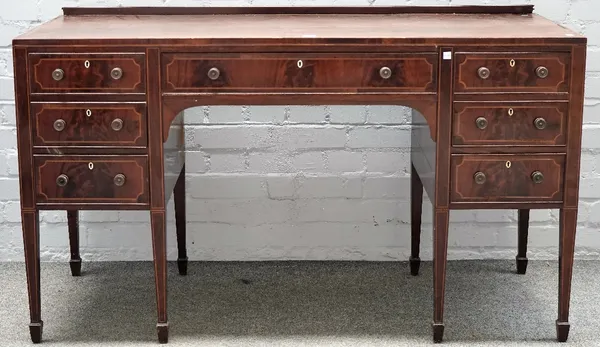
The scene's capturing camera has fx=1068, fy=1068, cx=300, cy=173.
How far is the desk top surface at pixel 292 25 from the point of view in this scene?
2.75 meters

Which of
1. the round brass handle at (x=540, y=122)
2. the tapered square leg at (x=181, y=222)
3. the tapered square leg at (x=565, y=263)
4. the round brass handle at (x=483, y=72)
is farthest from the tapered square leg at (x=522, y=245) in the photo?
the tapered square leg at (x=181, y=222)

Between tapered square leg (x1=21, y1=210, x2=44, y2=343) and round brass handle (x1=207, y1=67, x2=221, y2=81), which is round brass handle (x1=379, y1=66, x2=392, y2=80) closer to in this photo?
round brass handle (x1=207, y1=67, x2=221, y2=81)

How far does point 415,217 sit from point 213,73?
103 cm

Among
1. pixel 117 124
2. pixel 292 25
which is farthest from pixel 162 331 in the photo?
pixel 292 25

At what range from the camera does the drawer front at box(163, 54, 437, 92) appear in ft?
9.00

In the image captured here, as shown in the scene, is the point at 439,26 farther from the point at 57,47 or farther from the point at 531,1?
the point at 57,47

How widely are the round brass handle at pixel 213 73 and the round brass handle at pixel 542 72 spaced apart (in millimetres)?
819

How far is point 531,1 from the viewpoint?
11.3 ft

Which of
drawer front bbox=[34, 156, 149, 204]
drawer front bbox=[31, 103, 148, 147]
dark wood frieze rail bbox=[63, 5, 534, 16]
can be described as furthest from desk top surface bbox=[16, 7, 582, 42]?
drawer front bbox=[34, 156, 149, 204]

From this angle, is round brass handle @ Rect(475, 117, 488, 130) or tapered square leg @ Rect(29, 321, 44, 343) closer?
round brass handle @ Rect(475, 117, 488, 130)

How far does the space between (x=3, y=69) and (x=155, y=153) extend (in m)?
0.92

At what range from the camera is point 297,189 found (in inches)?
141

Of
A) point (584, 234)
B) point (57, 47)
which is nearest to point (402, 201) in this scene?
point (584, 234)

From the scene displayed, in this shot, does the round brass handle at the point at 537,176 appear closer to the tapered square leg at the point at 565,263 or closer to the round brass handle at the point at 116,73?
the tapered square leg at the point at 565,263
